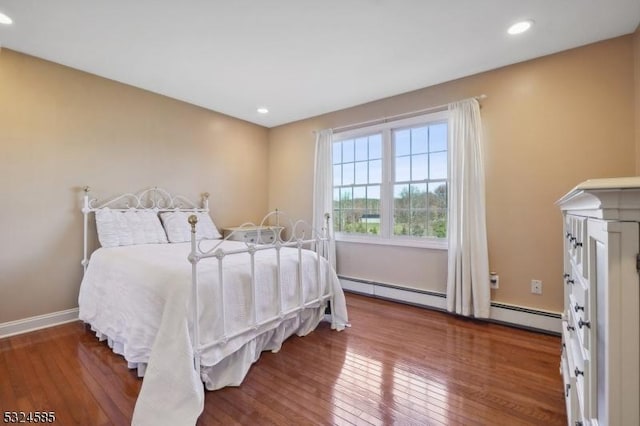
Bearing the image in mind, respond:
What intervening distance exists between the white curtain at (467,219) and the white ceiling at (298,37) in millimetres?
543

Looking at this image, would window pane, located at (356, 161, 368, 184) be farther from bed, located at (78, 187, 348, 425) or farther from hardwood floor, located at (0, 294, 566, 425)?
hardwood floor, located at (0, 294, 566, 425)

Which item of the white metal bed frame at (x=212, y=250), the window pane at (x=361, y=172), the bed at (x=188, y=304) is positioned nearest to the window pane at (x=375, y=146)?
the window pane at (x=361, y=172)

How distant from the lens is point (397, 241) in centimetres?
354

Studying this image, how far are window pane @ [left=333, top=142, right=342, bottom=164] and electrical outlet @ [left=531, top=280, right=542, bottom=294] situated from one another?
2.58 meters

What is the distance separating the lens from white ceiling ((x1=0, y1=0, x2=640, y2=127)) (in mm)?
2033

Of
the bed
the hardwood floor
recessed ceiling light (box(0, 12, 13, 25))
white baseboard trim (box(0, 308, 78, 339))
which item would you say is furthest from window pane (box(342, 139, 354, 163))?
white baseboard trim (box(0, 308, 78, 339))

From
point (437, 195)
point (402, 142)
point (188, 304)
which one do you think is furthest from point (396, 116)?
point (188, 304)

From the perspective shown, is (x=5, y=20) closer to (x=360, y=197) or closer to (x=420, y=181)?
(x=360, y=197)

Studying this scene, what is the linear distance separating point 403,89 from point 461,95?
625 mm

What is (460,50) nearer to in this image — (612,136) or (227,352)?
(612,136)

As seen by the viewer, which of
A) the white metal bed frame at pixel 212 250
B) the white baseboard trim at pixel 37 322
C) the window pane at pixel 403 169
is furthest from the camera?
the window pane at pixel 403 169

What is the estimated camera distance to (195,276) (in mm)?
1727

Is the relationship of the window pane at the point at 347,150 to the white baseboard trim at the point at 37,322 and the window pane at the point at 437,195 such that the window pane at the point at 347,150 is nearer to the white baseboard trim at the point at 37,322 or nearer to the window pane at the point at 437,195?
the window pane at the point at 437,195

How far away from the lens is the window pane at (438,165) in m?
3.24
